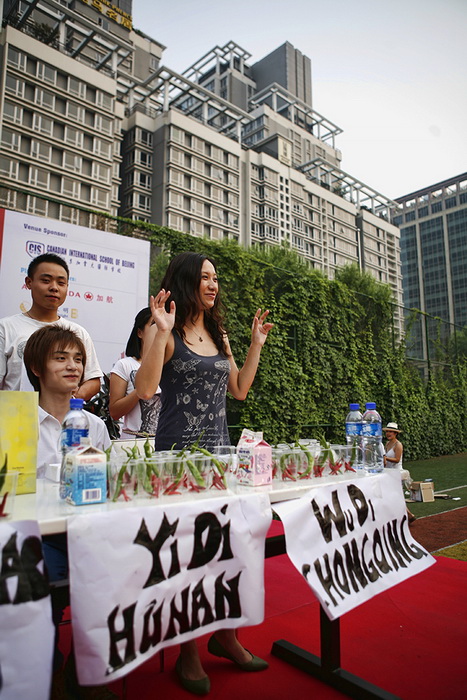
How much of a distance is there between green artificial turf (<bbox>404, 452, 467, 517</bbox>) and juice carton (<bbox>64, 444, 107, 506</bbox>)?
4.34 m

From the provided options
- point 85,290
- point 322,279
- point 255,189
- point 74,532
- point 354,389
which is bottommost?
point 74,532

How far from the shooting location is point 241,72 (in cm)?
4462

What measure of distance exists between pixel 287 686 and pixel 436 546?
2.29 m

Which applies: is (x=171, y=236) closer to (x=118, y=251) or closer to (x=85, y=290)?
(x=118, y=251)

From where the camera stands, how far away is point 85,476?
1107 millimetres

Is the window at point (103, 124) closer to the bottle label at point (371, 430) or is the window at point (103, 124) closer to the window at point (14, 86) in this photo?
the window at point (14, 86)

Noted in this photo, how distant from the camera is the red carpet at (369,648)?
158cm

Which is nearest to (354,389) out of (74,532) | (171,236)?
(171,236)

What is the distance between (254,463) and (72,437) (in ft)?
1.83

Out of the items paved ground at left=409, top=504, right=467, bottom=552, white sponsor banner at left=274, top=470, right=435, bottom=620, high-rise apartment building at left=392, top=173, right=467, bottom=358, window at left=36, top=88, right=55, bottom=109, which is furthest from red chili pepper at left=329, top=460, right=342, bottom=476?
high-rise apartment building at left=392, top=173, right=467, bottom=358

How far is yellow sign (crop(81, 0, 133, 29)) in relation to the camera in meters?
30.0

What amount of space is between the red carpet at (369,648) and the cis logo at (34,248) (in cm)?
310

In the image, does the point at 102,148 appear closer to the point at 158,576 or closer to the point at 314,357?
the point at 314,357

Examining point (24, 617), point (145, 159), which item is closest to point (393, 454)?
point (24, 617)
